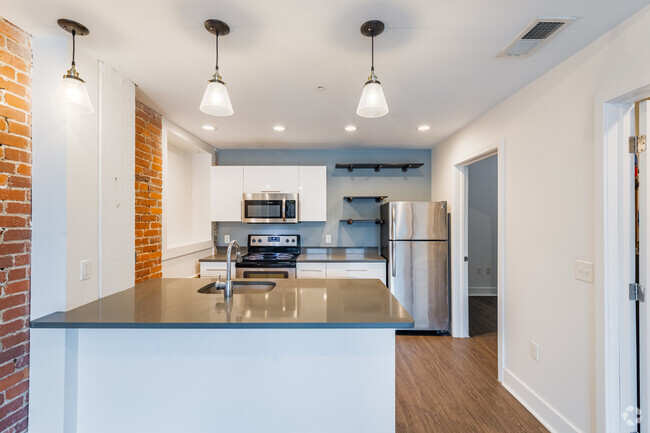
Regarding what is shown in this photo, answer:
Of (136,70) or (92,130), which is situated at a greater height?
(136,70)

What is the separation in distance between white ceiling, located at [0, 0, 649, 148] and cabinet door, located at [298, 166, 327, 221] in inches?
46.7

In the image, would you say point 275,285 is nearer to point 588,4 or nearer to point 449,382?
point 449,382

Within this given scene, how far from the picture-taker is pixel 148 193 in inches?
101

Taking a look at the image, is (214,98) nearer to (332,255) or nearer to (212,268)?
(212,268)

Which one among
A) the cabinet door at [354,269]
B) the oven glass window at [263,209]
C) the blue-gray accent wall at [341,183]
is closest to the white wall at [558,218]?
the cabinet door at [354,269]

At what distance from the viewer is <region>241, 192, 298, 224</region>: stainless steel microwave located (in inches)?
149

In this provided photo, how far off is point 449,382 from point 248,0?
2.94m

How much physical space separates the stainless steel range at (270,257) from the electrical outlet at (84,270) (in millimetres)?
1735

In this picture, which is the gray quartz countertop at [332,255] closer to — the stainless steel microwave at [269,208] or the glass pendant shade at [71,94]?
the stainless steel microwave at [269,208]

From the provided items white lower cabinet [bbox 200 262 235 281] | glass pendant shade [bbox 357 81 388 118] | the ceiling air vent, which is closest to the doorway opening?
the ceiling air vent

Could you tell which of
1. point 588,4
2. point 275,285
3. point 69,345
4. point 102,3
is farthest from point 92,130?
point 588,4

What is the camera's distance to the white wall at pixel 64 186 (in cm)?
157

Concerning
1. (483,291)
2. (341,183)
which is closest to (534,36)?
(341,183)

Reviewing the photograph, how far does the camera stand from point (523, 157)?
2.22 metres
